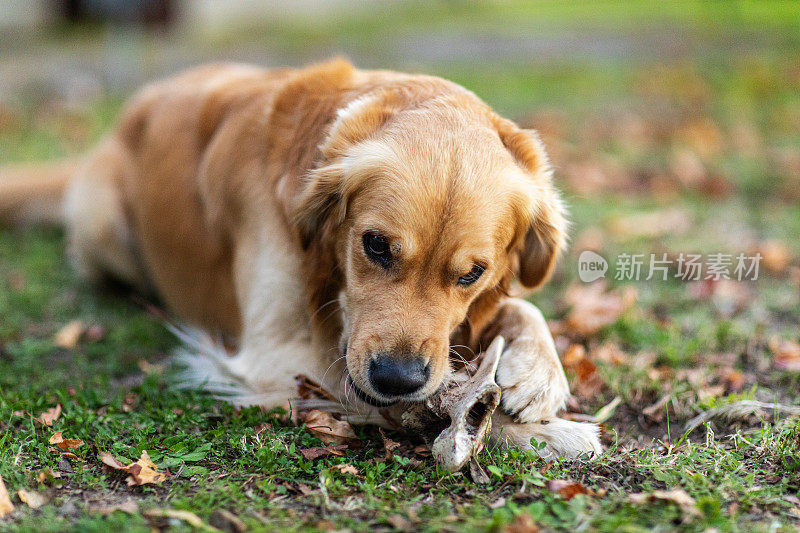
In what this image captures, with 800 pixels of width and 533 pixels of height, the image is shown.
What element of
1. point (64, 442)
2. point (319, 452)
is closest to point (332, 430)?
point (319, 452)

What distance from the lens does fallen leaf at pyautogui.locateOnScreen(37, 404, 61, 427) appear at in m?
3.12

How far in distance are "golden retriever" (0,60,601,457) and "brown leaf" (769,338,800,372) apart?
1413mm

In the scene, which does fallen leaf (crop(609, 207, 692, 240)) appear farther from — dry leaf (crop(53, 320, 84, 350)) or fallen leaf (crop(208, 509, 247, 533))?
fallen leaf (crop(208, 509, 247, 533))

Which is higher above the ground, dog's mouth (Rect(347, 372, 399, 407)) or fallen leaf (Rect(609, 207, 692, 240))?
dog's mouth (Rect(347, 372, 399, 407))

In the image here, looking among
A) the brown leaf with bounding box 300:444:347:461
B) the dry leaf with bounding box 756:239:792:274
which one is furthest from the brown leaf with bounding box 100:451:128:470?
the dry leaf with bounding box 756:239:792:274

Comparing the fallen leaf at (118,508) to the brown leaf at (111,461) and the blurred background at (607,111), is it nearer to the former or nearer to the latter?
the brown leaf at (111,461)

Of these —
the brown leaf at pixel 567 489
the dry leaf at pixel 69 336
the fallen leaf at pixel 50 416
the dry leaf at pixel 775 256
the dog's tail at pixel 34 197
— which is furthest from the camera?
the dog's tail at pixel 34 197

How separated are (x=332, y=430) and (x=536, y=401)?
2.73 ft

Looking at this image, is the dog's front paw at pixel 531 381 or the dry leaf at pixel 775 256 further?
the dry leaf at pixel 775 256

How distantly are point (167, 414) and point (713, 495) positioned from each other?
85.8 inches

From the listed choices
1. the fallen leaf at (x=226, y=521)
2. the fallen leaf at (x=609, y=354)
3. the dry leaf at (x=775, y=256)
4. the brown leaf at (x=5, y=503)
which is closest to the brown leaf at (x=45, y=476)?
the brown leaf at (x=5, y=503)

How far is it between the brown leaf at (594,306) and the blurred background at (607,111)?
0.01 metres

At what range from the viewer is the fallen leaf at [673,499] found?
2.52 meters

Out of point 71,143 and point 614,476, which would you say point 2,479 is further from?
point 71,143
